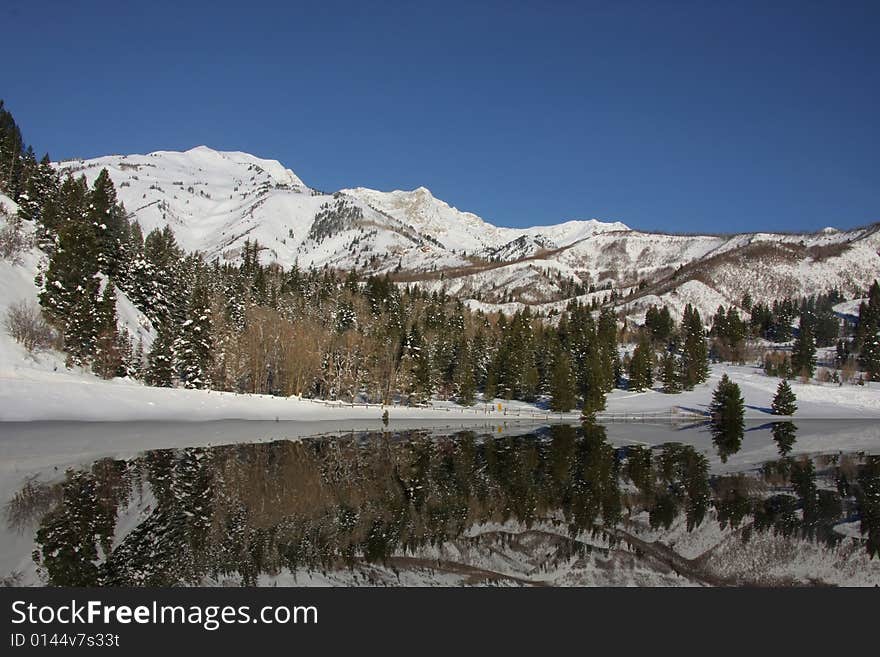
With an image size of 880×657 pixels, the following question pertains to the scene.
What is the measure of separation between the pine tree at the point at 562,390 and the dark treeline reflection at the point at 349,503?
171 feet

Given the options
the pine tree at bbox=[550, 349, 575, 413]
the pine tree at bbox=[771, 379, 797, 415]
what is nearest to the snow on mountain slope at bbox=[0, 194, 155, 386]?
the pine tree at bbox=[550, 349, 575, 413]

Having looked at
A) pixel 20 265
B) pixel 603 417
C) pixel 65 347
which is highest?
pixel 20 265

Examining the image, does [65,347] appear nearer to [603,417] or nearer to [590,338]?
[603,417]

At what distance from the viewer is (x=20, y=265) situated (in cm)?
8088

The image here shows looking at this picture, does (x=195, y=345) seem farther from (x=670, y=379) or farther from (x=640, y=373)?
(x=670, y=379)

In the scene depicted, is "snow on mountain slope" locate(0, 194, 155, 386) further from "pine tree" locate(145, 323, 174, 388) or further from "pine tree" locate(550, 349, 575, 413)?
"pine tree" locate(550, 349, 575, 413)

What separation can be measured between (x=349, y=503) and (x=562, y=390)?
3005 inches

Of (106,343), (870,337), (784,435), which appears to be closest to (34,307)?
(106,343)

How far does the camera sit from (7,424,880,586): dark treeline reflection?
20.5 metres

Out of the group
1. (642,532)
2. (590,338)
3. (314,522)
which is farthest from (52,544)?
(590,338)

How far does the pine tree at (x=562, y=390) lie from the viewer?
10199cm

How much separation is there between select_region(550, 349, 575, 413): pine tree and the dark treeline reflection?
52.2m

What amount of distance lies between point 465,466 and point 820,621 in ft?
93.3

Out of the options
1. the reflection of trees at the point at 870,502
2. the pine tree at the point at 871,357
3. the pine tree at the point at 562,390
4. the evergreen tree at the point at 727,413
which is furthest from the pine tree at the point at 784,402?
the reflection of trees at the point at 870,502
